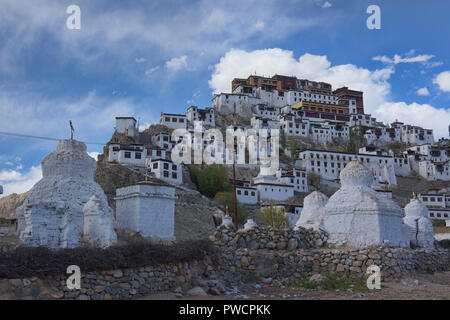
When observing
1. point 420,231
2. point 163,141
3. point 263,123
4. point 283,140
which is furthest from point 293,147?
point 420,231

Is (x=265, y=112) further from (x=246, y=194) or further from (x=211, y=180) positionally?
(x=246, y=194)

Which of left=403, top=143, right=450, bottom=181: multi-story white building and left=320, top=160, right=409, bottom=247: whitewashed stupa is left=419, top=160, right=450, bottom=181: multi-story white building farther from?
left=320, top=160, right=409, bottom=247: whitewashed stupa

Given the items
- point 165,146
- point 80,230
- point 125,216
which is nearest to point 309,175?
point 165,146

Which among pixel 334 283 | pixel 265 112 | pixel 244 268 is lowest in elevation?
pixel 334 283

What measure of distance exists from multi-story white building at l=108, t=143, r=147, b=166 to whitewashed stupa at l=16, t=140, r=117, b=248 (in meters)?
41.3

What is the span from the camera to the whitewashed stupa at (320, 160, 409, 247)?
61.2ft

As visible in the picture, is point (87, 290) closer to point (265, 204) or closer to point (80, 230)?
point (80, 230)

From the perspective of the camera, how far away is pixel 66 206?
20.8m

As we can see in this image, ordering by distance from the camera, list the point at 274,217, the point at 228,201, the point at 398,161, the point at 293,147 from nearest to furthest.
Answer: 1. the point at 274,217
2. the point at 228,201
3. the point at 293,147
4. the point at 398,161

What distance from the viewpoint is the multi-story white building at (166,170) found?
60.5 metres

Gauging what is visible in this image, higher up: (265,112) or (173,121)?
(265,112)

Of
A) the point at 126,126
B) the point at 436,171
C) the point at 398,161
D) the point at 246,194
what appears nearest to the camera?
the point at 246,194

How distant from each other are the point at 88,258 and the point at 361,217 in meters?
11.6
